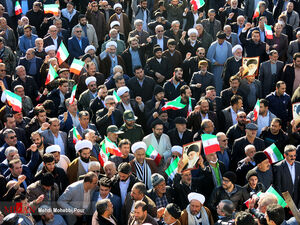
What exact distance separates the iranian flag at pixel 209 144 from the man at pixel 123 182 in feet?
4.88

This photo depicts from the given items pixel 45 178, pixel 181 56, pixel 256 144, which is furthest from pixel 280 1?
pixel 45 178

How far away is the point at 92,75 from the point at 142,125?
5.38 feet

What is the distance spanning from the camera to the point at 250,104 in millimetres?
13984

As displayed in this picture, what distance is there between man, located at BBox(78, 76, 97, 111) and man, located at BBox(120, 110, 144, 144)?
148 cm

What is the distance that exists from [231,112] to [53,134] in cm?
352

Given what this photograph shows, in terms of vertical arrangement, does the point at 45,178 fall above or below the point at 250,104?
above

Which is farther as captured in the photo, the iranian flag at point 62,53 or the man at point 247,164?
the iranian flag at point 62,53

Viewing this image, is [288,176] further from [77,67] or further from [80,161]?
[77,67]

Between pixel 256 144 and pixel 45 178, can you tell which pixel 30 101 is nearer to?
pixel 45 178

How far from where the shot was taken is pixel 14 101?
12773 mm

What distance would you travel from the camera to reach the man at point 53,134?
11883 mm

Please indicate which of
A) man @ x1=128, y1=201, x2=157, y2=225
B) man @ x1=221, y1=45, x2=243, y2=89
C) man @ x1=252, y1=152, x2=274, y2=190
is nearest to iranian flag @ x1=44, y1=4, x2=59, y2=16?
man @ x1=221, y1=45, x2=243, y2=89

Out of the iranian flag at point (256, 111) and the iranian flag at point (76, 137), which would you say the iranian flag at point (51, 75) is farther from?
the iranian flag at point (256, 111)

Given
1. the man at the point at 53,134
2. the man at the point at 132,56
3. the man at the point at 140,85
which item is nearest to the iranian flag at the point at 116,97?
the man at the point at 140,85
